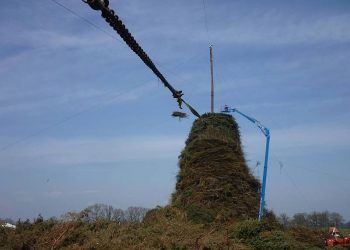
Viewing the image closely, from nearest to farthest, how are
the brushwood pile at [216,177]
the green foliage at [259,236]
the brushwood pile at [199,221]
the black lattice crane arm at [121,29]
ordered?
1. the black lattice crane arm at [121,29]
2. the brushwood pile at [199,221]
3. the green foliage at [259,236]
4. the brushwood pile at [216,177]

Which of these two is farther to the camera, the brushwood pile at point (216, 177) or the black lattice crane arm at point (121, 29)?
the brushwood pile at point (216, 177)

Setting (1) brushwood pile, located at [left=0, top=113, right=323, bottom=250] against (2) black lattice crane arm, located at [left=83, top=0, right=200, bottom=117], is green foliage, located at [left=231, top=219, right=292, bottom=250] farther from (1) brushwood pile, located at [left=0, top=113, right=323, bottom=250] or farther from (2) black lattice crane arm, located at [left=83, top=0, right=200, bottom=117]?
(2) black lattice crane arm, located at [left=83, top=0, right=200, bottom=117]

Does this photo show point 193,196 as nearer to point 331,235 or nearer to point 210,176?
point 210,176

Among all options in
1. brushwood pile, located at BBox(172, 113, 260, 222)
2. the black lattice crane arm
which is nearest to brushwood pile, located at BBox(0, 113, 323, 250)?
brushwood pile, located at BBox(172, 113, 260, 222)

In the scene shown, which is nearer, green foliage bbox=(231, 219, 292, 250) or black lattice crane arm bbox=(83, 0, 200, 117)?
black lattice crane arm bbox=(83, 0, 200, 117)

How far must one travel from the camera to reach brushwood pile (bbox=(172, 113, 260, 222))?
19.5 m

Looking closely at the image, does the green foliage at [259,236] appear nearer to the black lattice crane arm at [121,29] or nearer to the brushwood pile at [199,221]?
the brushwood pile at [199,221]

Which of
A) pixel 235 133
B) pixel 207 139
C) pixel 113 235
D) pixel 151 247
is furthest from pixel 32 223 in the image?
pixel 235 133

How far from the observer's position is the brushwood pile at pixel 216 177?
19.5m

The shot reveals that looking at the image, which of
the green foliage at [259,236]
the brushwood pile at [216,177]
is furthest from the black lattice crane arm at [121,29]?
the brushwood pile at [216,177]

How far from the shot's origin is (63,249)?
12.4 meters

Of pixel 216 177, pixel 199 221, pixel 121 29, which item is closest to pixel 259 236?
pixel 199 221

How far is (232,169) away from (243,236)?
4.80m

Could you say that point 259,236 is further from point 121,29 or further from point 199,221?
point 121,29
